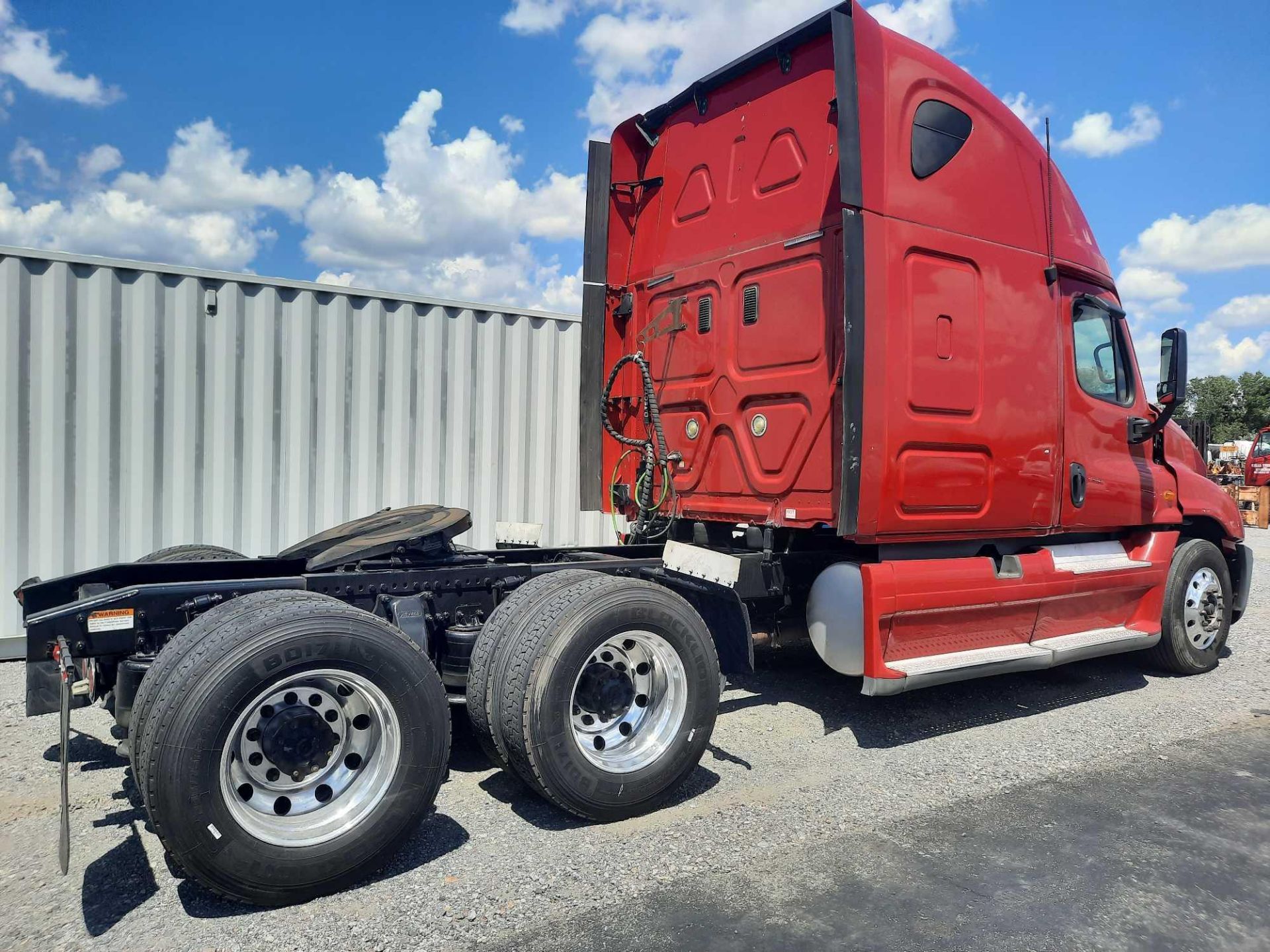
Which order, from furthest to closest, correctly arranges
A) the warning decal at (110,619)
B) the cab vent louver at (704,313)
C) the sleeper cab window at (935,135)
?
the cab vent louver at (704,313) → the sleeper cab window at (935,135) → the warning decal at (110,619)

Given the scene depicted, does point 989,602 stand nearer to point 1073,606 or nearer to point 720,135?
point 1073,606

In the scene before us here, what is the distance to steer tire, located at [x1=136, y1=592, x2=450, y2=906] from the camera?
9.18ft

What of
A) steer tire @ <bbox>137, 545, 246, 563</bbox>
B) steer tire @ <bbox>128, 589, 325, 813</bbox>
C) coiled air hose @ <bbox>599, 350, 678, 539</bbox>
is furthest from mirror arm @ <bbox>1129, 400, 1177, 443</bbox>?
steer tire @ <bbox>137, 545, 246, 563</bbox>

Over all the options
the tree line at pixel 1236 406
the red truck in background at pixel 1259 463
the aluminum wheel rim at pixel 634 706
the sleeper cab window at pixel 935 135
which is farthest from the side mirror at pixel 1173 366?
the tree line at pixel 1236 406

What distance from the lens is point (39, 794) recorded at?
3.90 meters

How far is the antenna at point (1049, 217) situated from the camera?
539 centimetres

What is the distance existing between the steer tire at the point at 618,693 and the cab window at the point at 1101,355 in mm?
3451

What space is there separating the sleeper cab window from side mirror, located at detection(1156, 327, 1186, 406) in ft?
7.59

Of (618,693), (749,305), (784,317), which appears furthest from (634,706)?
(749,305)

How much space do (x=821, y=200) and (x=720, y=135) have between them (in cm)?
102

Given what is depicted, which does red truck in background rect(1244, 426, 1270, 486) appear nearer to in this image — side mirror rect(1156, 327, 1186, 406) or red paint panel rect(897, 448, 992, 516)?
side mirror rect(1156, 327, 1186, 406)

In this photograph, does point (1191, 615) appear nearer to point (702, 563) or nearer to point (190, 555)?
point (702, 563)

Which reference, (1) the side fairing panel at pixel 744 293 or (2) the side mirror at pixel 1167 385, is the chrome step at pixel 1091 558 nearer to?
(2) the side mirror at pixel 1167 385

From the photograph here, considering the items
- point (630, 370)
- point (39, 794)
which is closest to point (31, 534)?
point (39, 794)
